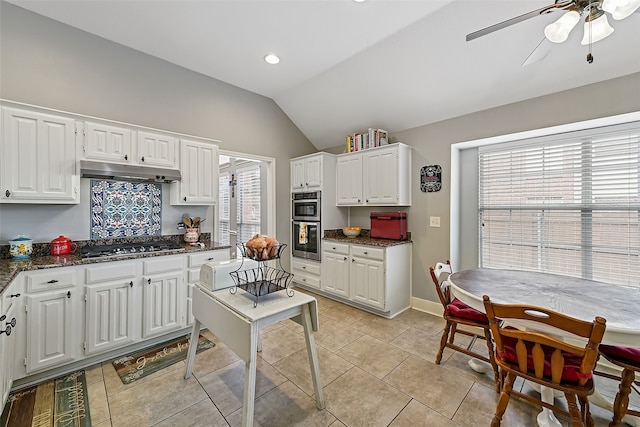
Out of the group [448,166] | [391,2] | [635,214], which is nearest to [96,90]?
[391,2]

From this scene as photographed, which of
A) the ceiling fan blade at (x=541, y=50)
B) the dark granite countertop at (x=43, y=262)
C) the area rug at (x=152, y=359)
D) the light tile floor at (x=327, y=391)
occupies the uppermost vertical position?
the ceiling fan blade at (x=541, y=50)

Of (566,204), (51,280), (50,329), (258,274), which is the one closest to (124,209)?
(51,280)

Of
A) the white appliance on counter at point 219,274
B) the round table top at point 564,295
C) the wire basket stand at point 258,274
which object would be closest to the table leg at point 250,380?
the wire basket stand at point 258,274

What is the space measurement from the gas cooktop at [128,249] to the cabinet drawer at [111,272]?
12 centimetres

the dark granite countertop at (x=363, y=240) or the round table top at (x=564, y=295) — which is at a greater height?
the dark granite countertop at (x=363, y=240)

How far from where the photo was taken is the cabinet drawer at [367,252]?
131 inches

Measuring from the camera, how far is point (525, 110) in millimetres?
2771

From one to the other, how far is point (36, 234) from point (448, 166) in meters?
4.37

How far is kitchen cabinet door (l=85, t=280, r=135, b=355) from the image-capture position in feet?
7.35

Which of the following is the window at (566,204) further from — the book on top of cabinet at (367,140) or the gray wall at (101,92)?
the gray wall at (101,92)

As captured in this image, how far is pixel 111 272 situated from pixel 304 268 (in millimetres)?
2600

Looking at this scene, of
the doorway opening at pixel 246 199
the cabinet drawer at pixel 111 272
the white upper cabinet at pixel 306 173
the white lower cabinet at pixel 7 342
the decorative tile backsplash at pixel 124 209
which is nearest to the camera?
the white lower cabinet at pixel 7 342

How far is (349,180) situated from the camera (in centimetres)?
404

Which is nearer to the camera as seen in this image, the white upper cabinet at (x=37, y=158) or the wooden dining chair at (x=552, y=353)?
the wooden dining chair at (x=552, y=353)
